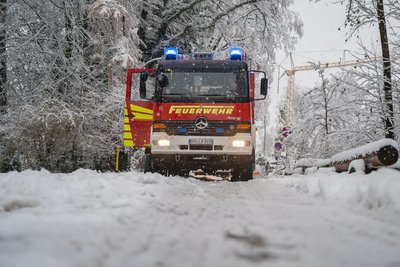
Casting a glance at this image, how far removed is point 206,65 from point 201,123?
4.37 ft

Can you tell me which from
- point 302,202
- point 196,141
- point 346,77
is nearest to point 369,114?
point 346,77

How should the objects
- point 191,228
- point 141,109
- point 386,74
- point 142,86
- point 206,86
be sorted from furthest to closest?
point 141,109, point 386,74, point 142,86, point 206,86, point 191,228

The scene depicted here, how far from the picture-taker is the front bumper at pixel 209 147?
8.12m

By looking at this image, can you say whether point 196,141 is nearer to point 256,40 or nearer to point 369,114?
point 369,114

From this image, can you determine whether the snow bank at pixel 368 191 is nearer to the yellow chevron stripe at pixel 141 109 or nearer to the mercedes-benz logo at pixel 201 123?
the mercedes-benz logo at pixel 201 123

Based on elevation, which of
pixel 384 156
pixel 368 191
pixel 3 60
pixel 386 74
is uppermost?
pixel 3 60

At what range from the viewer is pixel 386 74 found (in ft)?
29.4

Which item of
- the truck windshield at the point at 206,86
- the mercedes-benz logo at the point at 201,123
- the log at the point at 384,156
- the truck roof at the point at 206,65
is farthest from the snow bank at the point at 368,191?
the truck roof at the point at 206,65

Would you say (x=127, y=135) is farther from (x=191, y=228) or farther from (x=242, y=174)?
(x=191, y=228)

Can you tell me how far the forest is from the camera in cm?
928

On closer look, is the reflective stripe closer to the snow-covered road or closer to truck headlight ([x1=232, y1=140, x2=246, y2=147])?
truck headlight ([x1=232, y1=140, x2=246, y2=147])

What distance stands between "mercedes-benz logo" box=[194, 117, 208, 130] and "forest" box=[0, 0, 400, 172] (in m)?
3.66

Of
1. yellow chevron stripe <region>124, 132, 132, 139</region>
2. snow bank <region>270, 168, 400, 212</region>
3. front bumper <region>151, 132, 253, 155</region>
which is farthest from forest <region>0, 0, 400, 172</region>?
snow bank <region>270, 168, 400, 212</region>

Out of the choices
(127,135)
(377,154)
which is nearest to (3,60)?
(127,135)
